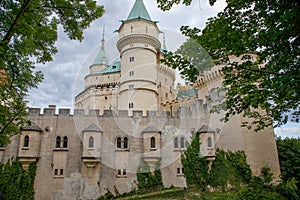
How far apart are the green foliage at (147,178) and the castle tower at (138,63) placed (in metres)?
9.73

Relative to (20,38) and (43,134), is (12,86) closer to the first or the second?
(20,38)

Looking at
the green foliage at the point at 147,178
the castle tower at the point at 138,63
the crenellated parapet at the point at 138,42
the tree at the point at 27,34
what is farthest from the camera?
the crenellated parapet at the point at 138,42

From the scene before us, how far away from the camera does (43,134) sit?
59.3 feet

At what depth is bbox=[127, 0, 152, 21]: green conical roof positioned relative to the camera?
29.4 metres

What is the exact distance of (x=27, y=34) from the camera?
22.9ft

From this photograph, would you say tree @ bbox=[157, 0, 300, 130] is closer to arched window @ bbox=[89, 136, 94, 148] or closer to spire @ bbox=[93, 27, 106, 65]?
arched window @ bbox=[89, 136, 94, 148]

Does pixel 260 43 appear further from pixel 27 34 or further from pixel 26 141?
pixel 26 141

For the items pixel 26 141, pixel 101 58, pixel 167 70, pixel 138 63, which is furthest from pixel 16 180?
pixel 101 58

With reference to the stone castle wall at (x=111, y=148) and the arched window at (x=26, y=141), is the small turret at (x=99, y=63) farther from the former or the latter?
the arched window at (x=26, y=141)

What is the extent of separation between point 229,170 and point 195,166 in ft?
7.98

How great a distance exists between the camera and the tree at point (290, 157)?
69.3 ft

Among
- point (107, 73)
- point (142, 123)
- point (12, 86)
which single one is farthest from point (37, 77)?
point (107, 73)

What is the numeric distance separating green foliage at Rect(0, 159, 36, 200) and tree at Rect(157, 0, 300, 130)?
14.9m

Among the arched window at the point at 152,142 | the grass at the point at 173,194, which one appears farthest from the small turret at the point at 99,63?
the grass at the point at 173,194
